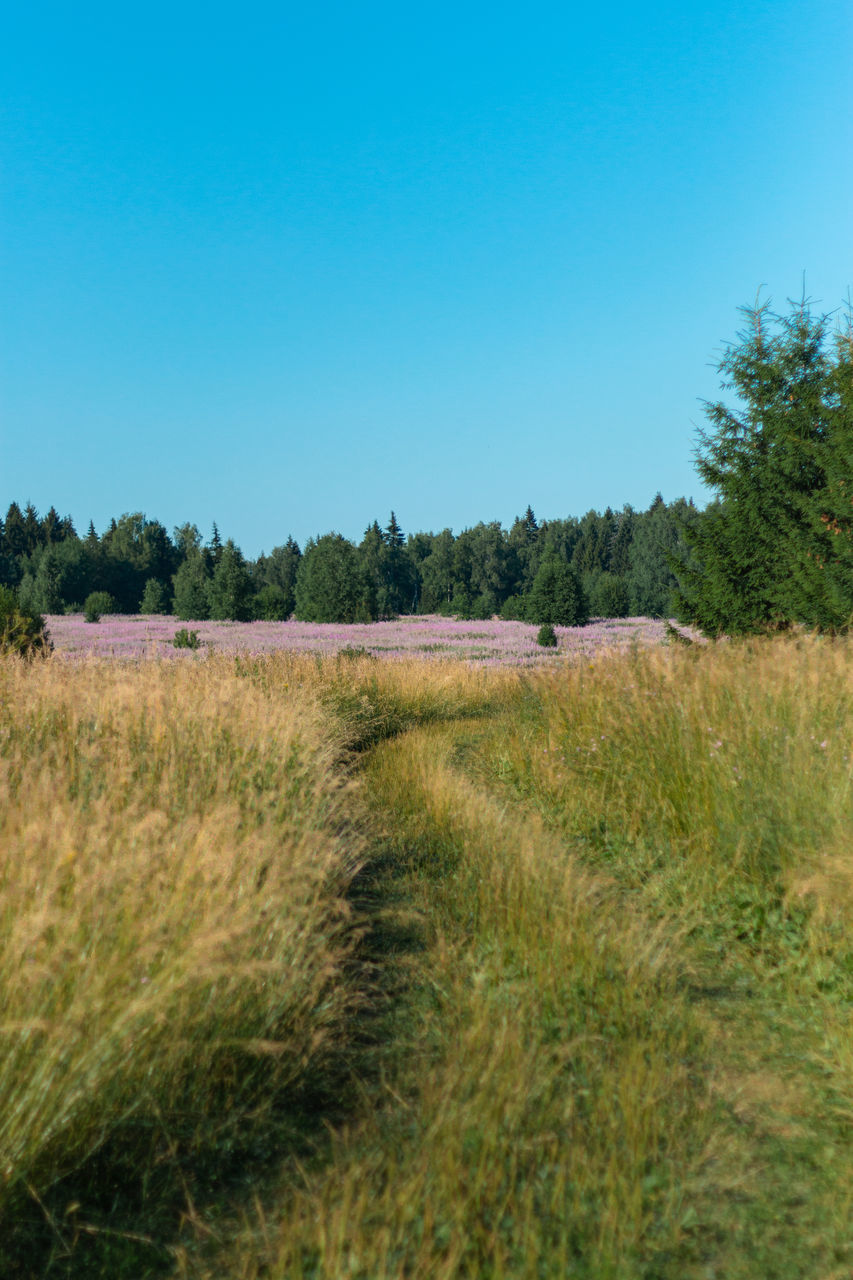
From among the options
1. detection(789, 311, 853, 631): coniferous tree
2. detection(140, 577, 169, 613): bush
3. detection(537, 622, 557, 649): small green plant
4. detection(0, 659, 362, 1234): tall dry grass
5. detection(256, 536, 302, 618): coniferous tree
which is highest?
detection(256, 536, 302, 618): coniferous tree

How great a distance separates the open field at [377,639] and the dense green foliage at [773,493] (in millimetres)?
4424

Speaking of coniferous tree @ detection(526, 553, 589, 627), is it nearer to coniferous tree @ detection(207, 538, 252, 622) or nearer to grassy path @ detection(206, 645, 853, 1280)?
coniferous tree @ detection(207, 538, 252, 622)

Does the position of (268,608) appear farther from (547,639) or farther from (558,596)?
(547,639)

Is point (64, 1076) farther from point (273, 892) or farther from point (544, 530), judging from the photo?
point (544, 530)

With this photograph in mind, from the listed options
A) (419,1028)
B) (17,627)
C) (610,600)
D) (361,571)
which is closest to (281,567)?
(610,600)

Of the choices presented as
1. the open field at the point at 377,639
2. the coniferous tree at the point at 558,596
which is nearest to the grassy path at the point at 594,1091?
the open field at the point at 377,639

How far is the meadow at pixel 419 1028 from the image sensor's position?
2.07 m

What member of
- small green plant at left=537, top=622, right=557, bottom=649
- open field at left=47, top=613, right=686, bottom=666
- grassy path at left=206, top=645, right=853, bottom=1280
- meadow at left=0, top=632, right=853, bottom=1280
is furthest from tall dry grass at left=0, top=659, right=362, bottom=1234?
small green plant at left=537, top=622, right=557, bottom=649

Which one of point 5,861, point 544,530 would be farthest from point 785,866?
point 544,530

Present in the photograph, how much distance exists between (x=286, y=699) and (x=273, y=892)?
4924 millimetres

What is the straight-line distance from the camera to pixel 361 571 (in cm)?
3172

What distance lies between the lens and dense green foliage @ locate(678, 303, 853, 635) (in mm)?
9703

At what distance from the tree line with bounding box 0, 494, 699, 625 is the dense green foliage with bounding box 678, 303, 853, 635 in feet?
2.78

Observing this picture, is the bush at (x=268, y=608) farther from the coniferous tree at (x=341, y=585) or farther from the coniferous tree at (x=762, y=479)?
the coniferous tree at (x=762, y=479)
